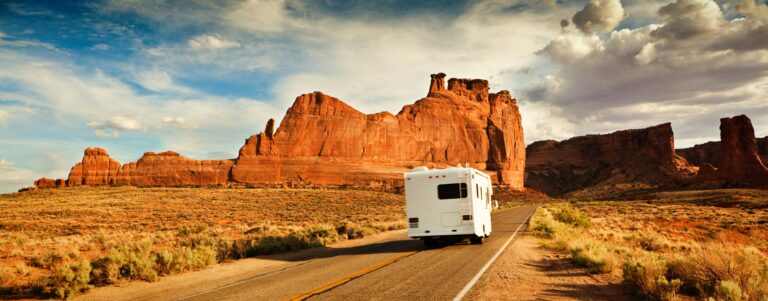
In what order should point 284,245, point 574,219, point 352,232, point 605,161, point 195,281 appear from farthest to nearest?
point 605,161, point 574,219, point 352,232, point 284,245, point 195,281

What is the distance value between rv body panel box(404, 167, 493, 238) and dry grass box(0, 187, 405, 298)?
4.98m

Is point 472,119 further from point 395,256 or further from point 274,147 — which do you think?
point 395,256

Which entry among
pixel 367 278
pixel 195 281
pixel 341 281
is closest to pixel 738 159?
pixel 367 278

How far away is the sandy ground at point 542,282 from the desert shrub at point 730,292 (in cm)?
136

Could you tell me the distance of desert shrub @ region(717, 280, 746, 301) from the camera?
587 cm

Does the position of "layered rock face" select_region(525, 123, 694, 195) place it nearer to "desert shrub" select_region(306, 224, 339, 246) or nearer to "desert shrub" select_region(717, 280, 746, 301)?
"desert shrub" select_region(306, 224, 339, 246)

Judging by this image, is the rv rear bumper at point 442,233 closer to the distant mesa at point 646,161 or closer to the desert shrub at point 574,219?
the desert shrub at point 574,219

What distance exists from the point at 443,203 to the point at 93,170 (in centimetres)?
10600

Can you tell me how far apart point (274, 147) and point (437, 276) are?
9318 cm

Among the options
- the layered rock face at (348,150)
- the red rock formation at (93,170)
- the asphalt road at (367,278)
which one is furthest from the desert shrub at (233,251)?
the red rock formation at (93,170)

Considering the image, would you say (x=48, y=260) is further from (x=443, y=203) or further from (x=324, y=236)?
(x=443, y=203)

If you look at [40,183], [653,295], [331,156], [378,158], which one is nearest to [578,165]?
[378,158]

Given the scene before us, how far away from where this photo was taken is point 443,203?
15.8m

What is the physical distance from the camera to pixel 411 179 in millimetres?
16391
